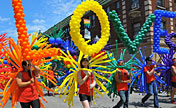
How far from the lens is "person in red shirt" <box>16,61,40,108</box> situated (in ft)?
11.8

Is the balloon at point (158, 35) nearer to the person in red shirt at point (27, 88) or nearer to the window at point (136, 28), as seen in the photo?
the person in red shirt at point (27, 88)

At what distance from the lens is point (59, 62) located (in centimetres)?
1054

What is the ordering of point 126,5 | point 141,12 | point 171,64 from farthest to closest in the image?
point 126,5 → point 141,12 → point 171,64

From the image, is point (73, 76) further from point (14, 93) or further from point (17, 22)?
point (17, 22)

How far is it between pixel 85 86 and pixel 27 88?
45.9 inches

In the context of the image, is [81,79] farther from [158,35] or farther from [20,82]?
[158,35]

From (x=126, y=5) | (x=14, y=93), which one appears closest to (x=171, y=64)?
(x=14, y=93)

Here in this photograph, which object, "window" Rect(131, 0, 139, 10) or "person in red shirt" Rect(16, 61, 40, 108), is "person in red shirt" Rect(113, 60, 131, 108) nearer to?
"person in red shirt" Rect(16, 61, 40, 108)

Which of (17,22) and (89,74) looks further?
(89,74)

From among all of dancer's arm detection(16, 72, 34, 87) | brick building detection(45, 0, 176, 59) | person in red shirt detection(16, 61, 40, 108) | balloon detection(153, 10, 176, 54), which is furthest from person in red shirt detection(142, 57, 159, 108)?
brick building detection(45, 0, 176, 59)

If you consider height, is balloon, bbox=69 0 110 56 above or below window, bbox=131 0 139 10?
below

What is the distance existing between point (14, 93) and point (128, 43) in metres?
3.83

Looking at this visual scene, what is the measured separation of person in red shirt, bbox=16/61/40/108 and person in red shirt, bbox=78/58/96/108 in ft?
2.98

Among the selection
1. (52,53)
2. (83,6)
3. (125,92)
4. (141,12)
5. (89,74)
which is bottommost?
(125,92)
